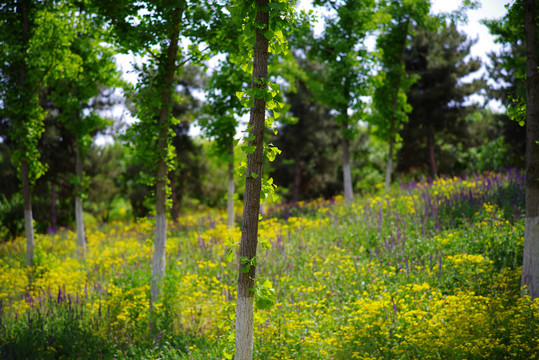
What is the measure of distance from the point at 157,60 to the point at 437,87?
15.0 metres

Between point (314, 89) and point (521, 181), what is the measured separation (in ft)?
23.3

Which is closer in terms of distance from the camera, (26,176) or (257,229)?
(257,229)

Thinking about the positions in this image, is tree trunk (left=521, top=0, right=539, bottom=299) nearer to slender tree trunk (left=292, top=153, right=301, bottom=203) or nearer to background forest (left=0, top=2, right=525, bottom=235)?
background forest (left=0, top=2, right=525, bottom=235)

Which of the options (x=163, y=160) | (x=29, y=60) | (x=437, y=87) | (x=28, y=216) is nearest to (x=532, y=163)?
(x=163, y=160)

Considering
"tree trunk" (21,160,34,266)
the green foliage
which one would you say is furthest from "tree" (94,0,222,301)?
"tree trunk" (21,160,34,266)

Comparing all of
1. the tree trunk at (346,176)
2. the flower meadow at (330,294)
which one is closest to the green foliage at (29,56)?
the flower meadow at (330,294)

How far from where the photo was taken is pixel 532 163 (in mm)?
5523

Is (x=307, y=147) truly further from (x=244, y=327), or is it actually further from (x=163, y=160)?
(x=244, y=327)

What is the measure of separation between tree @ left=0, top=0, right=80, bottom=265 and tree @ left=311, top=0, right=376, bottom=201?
26.2ft

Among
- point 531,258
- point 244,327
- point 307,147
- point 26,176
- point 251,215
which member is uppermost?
point 307,147

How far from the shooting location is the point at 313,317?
534cm

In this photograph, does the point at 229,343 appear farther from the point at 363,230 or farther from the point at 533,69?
the point at 533,69

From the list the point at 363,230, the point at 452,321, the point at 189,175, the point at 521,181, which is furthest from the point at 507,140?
the point at 189,175

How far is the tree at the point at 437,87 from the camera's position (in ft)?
58.1
